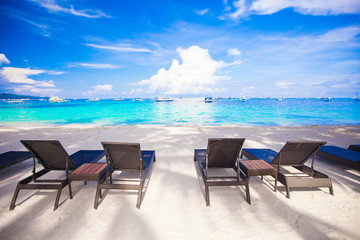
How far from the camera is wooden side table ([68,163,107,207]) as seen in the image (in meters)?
2.61

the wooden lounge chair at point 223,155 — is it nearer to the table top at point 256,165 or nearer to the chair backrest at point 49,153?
the table top at point 256,165

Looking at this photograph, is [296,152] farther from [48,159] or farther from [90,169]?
[48,159]

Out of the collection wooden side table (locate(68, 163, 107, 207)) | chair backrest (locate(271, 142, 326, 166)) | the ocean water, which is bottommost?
the ocean water

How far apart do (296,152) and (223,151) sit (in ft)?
5.08

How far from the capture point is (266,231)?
2.08 metres

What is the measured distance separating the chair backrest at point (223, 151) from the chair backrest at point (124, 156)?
52.5 inches

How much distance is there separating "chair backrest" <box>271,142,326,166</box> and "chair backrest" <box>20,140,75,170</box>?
4.28m

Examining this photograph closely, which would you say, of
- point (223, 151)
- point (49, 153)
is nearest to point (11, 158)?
point (49, 153)

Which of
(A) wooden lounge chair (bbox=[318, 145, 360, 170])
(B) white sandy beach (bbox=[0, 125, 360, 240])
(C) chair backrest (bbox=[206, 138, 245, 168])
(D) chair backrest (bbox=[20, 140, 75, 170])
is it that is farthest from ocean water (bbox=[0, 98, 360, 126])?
(D) chair backrest (bbox=[20, 140, 75, 170])

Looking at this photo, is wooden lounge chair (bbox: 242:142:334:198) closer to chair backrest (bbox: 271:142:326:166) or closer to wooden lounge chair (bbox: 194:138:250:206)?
chair backrest (bbox: 271:142:326:166)

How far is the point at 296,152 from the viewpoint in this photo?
3029 mm

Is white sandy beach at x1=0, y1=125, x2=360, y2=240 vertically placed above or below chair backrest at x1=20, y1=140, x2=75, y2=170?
below

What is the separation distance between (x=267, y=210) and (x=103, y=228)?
8.64 feet

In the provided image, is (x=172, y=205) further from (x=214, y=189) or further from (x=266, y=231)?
(x=266, y=231)
